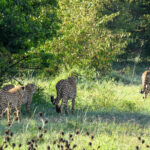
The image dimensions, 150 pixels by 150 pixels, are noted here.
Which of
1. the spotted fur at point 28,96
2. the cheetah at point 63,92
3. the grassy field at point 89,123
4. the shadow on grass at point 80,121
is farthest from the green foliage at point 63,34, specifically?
the shadow on grass at point 80,121

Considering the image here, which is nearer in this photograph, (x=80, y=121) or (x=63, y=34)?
(x=80, y=121)

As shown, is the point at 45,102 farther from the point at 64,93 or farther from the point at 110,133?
the point at 110,133

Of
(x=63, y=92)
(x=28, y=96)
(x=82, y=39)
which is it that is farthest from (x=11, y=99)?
(x=82, y=39)

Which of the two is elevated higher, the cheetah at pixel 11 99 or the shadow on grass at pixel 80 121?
the cheetah at pixel 11 99

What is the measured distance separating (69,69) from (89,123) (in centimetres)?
690

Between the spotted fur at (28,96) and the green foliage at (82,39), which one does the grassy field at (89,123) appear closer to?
the spotted fur at (28,96)

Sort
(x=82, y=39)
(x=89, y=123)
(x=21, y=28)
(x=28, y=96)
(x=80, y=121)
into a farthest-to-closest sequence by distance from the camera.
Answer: (x=82, y=39)
(x=28, y=96)
(x=21, y=28)
(x=80, y=121)
(x=89, y=123)

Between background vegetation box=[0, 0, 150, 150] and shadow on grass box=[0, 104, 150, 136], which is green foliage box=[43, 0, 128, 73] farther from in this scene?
shadow on grass box=[0, 104, 150, 136]

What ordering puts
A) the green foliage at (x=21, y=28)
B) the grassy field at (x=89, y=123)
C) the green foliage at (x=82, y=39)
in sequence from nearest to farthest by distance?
1. the grassy field at (x=89, y=123)
2. the green foliage at (x=21, y=28)
3. the green foliage at (x=82, y=39)

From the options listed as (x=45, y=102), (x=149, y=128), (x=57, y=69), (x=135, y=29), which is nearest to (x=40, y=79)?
(x=57, y=69)

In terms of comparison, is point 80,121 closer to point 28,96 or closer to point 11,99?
point 11,99

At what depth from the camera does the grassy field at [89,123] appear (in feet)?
Result: 21.4

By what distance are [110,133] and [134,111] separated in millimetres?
4137

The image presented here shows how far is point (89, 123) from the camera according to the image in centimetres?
875
